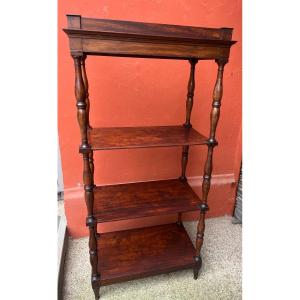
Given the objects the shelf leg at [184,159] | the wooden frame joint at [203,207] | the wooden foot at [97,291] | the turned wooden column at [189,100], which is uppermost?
the turned wooden column at [189,100]

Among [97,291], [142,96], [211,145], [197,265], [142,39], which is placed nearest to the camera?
[142,39]

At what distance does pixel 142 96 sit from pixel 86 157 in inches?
25.6

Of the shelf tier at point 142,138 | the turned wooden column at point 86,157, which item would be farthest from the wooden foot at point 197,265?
the shelf tier at point 142,138

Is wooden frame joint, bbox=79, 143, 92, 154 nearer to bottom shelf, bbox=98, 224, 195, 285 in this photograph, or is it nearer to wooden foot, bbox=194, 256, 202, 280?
bottom shelf, bbox=98, 224, 195, 285

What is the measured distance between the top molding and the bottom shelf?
1.11m

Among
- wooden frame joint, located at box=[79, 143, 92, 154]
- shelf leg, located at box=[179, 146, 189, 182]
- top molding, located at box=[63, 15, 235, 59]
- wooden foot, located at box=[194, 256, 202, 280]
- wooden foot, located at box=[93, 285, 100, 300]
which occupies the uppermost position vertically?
top molding, located at box=[63, 15, 235, 59]

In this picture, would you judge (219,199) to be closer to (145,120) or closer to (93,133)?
(145,120)

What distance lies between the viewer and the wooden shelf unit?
3.00 feet

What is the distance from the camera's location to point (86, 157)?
1.05 metres

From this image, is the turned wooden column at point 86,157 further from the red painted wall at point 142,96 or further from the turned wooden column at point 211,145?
the turned wooden column at point 211,145

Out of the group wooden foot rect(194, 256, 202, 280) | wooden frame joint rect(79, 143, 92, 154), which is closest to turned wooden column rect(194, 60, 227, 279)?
wooden foot rect(194, 256, 202, 280)

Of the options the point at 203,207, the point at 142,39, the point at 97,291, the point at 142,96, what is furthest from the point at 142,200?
the point at 142,39

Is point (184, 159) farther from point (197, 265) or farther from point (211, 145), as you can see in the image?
point (197, 265)

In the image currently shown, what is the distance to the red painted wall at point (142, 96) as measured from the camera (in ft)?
4.50
